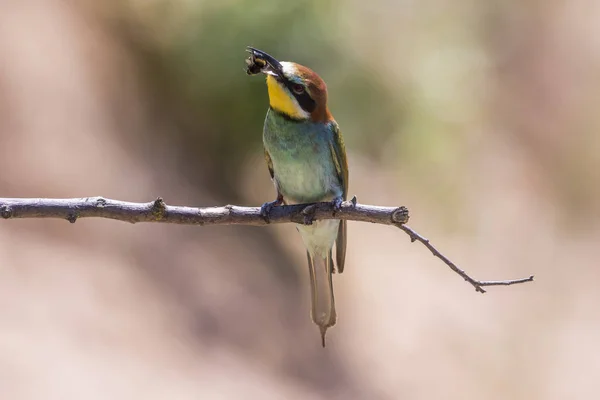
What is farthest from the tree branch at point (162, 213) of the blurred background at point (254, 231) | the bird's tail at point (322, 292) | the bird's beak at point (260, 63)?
the blurred background at point (254, 231)

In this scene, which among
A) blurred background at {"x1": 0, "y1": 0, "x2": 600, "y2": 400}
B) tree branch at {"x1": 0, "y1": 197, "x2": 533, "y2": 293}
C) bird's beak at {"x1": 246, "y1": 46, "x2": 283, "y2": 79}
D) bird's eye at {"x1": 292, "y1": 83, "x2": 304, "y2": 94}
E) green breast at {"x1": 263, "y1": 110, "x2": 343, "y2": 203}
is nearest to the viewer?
tree branch at {"x1": 0, "y1": 197, "x2": 533, "y2": 293}

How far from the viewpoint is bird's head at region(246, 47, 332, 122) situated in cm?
188

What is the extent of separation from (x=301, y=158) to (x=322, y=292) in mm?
437

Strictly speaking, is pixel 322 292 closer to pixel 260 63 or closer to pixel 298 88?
pixel 298 88

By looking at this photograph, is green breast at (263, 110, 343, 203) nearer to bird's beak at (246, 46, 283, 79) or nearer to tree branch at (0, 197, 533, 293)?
bird's beak at (246, 46, 283, 79)

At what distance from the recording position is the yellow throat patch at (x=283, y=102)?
201 cm

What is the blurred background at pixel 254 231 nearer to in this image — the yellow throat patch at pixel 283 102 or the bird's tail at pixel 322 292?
the bird's tail at pixel 322 292

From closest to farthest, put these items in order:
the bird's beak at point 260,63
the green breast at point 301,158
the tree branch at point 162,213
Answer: the tree branch at point 162,213 → the bird's beak at point 260,63 → the green breast at point 301,158

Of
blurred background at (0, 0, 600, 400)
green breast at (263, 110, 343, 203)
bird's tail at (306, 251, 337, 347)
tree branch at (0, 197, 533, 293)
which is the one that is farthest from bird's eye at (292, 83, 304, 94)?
blurred background at (0, 0, 600, 400)

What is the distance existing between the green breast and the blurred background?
1.84 m

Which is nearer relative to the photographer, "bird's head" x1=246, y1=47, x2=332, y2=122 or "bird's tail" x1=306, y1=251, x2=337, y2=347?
"bird's head" x1=246, y1=47, x2=332, y2=122

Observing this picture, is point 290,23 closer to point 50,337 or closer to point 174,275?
point 174,275

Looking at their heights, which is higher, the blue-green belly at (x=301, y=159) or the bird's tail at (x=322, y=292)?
the blue-green belly at (x=301, y=159)

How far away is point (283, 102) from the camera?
6.84 ft
